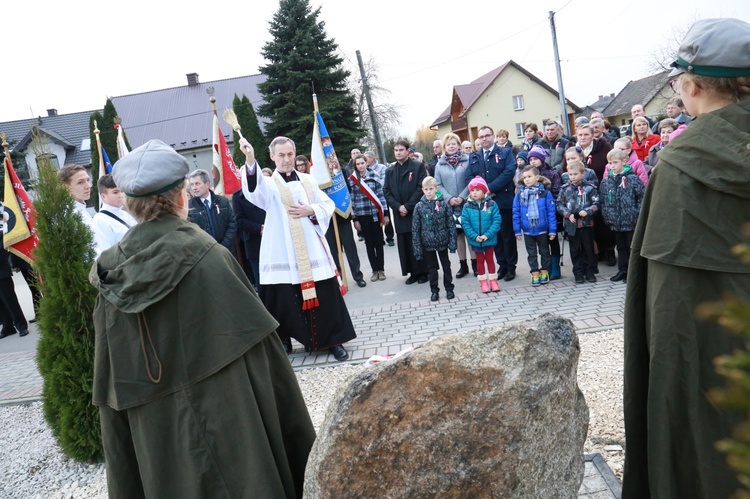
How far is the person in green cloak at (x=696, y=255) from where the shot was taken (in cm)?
189

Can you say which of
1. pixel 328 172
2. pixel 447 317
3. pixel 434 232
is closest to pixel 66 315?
pixel 447 317

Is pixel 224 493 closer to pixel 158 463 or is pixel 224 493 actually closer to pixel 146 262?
pixel 158 463

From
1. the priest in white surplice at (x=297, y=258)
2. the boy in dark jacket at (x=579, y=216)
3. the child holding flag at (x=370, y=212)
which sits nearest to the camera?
the priest in white surplice at (x=297, y=258)

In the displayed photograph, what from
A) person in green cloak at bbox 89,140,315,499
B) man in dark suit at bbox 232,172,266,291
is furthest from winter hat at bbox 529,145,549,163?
person in green cloak at bbox 89,140,315,499

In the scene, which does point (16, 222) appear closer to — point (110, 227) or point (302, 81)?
point (110, 227)

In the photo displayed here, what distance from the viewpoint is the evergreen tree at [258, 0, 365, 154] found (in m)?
27.4

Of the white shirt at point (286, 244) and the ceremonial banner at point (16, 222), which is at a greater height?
the ceremonial banner at point (16, 222)

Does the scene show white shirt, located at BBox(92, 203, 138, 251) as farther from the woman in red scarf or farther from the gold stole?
the woman in red scarf

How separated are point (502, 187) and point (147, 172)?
678 centimetres

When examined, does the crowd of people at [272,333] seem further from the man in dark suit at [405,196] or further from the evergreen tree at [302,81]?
the evergreen tree at [302,81]

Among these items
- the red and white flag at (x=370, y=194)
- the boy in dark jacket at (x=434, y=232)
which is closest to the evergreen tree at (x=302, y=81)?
the red and white flag at (x=370, y=194)

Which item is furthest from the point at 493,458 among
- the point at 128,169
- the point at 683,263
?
the point at 128,169

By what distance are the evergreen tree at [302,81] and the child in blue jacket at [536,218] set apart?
20.0 metres

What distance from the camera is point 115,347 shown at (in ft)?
8.11
